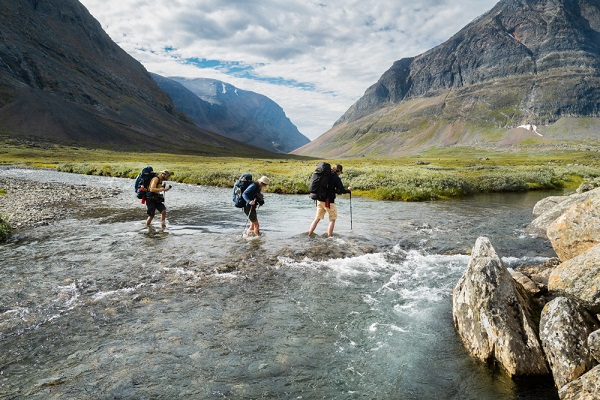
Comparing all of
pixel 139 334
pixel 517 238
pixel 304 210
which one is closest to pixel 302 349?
pixel 139 334

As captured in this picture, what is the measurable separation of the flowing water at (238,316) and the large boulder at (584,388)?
0.64m

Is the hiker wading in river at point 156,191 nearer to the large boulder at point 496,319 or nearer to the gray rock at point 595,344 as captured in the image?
the large boulder at point 496,319

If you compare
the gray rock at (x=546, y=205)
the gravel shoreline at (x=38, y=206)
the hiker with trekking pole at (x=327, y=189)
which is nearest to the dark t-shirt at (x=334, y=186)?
the hiker with trekking pole at (x=327, y=189)

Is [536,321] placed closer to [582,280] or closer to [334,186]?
[582,280]

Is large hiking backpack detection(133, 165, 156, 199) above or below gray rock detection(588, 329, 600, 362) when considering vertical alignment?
above

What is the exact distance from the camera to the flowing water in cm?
722

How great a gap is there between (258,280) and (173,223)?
12.0 metres

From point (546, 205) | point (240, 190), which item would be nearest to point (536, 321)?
point (240, 190)

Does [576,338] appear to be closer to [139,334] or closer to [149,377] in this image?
[149,377]

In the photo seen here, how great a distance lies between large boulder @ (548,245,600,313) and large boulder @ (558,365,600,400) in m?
2.59

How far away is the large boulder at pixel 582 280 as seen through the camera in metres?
8.37

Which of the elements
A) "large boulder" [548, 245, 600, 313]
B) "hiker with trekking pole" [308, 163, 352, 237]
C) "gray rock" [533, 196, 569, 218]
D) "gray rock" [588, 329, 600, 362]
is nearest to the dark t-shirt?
"hiker with trekking pole" [308, 163, 352, 237]

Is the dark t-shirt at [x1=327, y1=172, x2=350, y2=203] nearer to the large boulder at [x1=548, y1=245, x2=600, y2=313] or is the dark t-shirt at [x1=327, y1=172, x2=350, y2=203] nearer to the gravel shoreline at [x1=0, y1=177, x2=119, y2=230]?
the large boulder at [x1=548, y1=245, x2=600, y2=313]

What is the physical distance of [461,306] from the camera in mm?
9242
